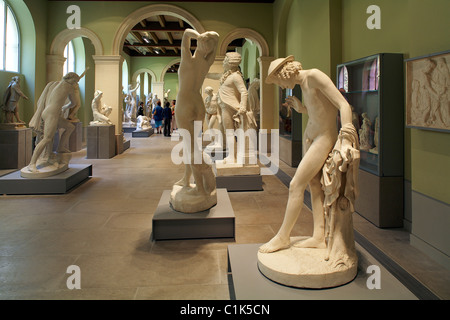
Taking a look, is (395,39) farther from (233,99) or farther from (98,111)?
(98,111)

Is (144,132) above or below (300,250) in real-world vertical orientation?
above

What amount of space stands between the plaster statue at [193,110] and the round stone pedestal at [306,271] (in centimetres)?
186

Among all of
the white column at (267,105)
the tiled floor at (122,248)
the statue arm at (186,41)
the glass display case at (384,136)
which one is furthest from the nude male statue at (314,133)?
the white column at (267,105)

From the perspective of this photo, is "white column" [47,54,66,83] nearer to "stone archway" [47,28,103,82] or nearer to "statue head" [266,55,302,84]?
"stone archway" [47,28,103,82]

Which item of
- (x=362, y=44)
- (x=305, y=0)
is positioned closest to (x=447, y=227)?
(x=362, y=44)

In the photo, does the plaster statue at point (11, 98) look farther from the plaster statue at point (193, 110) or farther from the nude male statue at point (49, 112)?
the plaster statue at point (193, 110)

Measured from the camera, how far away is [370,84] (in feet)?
15.2

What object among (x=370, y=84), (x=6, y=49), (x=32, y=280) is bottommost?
(x=32, y=280)

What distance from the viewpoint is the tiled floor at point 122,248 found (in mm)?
2982

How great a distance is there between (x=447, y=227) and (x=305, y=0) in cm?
656

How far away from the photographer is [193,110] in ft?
13.6

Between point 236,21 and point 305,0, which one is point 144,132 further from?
point 305,0

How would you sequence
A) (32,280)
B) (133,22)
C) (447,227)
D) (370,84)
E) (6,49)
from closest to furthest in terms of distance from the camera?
(32,280) → (447,227) → (370,84) → (6,49) → (133,22)

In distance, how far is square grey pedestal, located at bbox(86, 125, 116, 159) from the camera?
11.1m
